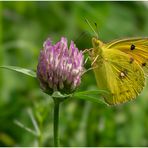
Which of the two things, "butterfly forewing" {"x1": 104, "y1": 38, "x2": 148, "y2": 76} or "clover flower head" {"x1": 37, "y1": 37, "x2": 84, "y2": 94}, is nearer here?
"clover flower head" {"x1": 37, "y1": 37, "x2": 84, "y2": 94}

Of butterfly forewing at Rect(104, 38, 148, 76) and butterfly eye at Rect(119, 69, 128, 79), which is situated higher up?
butterfly forewing at Rect(104, 38, 148, 76)

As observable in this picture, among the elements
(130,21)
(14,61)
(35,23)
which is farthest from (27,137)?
(130,21)

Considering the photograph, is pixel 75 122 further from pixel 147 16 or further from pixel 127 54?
pixel 147 16

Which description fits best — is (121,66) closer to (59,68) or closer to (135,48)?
(135,48)

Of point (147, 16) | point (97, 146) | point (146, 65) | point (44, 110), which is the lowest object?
point (97, 146)

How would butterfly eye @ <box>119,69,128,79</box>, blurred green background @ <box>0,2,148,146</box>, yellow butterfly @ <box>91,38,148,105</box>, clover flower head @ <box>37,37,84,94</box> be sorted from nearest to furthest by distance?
clover flower head @ <box>37,37,84,94</box> → yellow butterfly @ <box>91,38,148,105</box> → butterfly eye @ <box>119,69,128,79</box> → blurred green background @ <box>0,2,148,146</box>

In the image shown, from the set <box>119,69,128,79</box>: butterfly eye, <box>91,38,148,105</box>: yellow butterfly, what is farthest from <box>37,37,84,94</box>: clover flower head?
<box>119,69,128,79</box>: butterfly eye

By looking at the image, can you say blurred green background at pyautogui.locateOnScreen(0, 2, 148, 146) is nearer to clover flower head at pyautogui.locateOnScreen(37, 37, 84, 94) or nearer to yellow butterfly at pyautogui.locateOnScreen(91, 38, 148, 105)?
yellow butterfly at pyautogui.locateOnScreen(91, 38, 148, 105)
